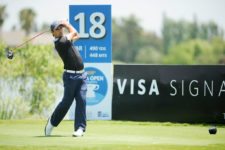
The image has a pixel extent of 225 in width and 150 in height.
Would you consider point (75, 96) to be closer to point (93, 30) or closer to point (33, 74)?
point (93, 30)

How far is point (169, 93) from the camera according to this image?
17984mm

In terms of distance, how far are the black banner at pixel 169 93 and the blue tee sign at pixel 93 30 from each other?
508 millimetres

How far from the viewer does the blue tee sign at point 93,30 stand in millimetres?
17875

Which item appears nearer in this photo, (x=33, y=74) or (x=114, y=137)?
(x=114, y=137)

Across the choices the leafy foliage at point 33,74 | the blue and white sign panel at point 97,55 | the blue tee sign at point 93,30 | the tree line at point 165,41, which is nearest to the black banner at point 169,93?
the blue and white sign panel at point 97,55

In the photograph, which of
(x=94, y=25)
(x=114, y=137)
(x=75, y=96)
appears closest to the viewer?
(x=114, y=137)

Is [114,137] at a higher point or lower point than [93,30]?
lower

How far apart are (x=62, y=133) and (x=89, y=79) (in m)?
3.48

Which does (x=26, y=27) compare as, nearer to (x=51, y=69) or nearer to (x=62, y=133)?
(x=51, y=69)

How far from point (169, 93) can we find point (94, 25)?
2.17 meters

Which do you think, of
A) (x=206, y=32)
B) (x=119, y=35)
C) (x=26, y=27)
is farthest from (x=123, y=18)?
(x=26, y=27)

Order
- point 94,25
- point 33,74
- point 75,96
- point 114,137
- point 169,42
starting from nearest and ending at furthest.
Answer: point 114,137
point 75,96
point 94,25
point 33,74
point 169,42

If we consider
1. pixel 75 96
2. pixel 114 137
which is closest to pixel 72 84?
pixel 75 96

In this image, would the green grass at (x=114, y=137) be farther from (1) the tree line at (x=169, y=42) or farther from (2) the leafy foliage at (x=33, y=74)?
(1) the tree line at (x=169, y=42)
